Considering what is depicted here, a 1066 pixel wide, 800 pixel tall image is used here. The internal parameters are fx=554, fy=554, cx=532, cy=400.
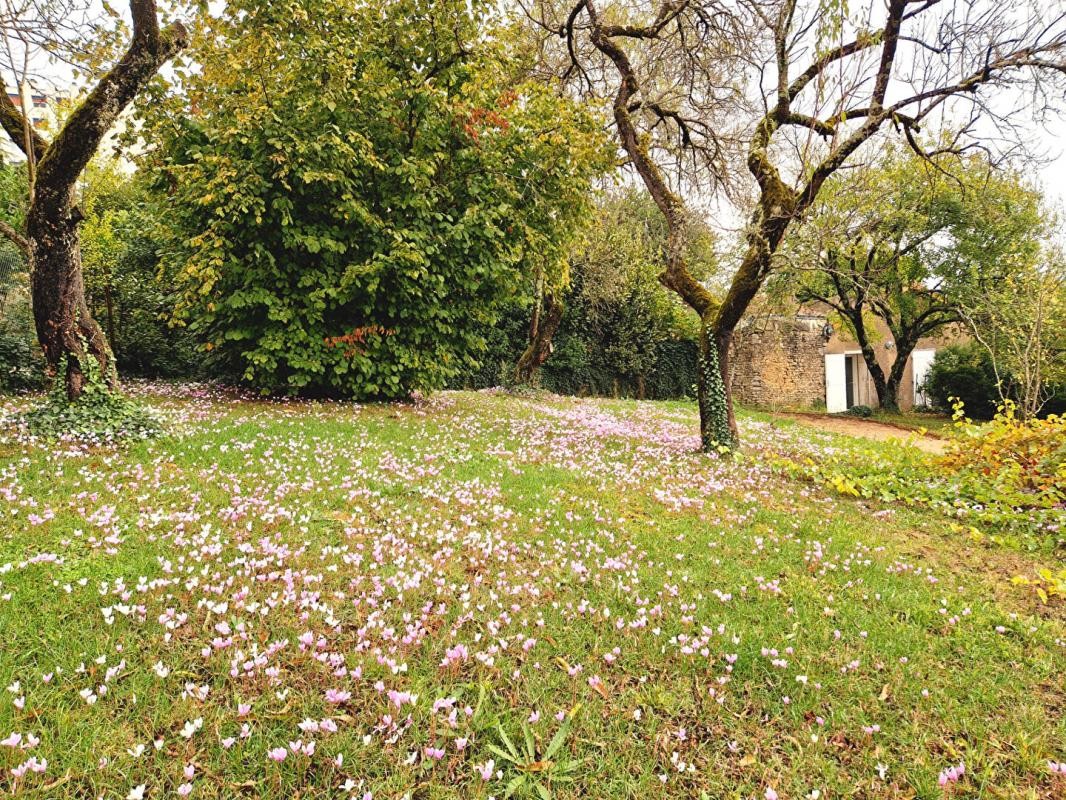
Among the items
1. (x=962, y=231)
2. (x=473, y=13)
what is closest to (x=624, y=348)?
(x=962, y=231)

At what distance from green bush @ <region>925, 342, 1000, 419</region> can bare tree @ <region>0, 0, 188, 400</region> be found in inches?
1176

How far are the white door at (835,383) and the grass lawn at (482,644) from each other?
25.5 meters

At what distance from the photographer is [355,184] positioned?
10.7m

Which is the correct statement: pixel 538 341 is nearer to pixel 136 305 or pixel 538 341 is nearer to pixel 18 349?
pixel 136 305

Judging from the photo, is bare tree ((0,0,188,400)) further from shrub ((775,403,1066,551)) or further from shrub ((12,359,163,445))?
shrub ((775,403,1066,551))

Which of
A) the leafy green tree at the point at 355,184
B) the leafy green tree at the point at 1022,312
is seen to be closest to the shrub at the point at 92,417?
the leafy green tree at the point at 355,184

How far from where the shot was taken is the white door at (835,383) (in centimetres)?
2967

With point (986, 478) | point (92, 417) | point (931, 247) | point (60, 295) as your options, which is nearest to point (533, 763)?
point (92, 417)

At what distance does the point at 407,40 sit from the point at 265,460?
8809 millimetres

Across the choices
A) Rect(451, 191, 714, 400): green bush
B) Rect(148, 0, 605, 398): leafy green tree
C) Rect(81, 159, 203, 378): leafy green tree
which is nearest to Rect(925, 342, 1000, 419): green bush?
Rect(451, 191, 714, 400): green bush

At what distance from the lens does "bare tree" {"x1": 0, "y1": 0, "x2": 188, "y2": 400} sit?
704 centimetres

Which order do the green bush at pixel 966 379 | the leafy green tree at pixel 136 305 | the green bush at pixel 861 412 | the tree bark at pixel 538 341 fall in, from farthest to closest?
1. the green bush at pixel 966 379
2. the green bush at pixel 861 412
3. the tree bark at pixel 538 341
4. the leafy green tree at pixel 136 305

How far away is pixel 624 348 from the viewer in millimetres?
24938

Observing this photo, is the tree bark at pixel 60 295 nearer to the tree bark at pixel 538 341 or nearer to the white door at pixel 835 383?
the tree bark at pixel 538 341
